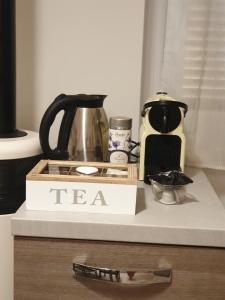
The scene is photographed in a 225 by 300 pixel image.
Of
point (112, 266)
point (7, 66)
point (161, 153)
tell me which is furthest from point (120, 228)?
point (7, 66)

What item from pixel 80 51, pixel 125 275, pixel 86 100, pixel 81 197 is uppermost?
pixel 80 51

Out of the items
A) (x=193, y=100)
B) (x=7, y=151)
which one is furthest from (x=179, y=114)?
(x=7, y=151)

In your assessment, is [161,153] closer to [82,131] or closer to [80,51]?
[82,131]

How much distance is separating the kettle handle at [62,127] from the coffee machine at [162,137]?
209 mm

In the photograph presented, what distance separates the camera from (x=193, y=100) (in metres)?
1.25

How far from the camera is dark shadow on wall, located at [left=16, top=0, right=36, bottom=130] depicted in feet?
4.29

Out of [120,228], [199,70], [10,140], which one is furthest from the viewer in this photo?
[199,70]

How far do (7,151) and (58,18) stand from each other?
52 cm

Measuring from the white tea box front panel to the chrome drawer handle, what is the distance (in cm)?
12

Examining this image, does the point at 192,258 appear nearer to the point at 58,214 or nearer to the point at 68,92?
the point at 58,214

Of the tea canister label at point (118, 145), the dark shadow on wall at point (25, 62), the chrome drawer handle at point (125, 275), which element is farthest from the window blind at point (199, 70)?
the chrome drawer handle at point (125, 275)

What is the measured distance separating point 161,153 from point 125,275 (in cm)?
39

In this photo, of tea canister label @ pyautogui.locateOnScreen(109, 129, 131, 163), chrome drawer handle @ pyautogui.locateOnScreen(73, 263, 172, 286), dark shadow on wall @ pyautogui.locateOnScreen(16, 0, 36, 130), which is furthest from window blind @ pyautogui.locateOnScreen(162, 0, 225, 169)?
chrome drawer handle @ pyautogui.locateOnScreen(73, 263, 172, 286)

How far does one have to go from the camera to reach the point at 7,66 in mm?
1122
